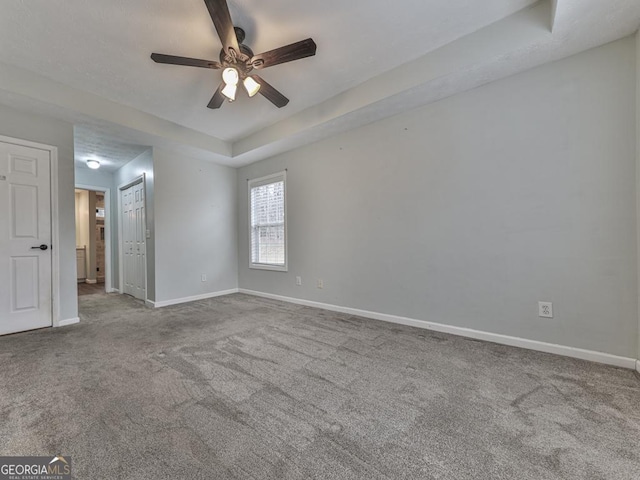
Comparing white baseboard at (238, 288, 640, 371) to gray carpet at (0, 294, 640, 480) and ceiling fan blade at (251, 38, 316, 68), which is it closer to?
gray carpet at (0, 294, 640, 480)

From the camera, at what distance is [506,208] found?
7.68 feet

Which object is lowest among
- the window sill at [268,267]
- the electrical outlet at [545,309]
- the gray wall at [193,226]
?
the electrical outlet at [545,309]

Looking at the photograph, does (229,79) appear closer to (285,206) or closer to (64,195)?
(285,206)

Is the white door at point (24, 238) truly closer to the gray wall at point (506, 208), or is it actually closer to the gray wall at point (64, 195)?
the gray wall at point (64, 195)

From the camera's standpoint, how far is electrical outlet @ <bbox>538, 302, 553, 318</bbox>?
215 centimetres

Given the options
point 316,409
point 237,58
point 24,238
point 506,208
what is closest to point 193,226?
point 24,238

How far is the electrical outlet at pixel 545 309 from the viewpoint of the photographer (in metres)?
2.15

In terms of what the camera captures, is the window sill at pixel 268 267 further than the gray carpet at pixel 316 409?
Yes

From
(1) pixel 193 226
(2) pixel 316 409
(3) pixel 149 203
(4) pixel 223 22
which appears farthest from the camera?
(1) pixel 193 226

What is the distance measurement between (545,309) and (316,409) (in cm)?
207

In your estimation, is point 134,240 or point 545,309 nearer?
point 545,309

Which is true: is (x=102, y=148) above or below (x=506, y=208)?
above

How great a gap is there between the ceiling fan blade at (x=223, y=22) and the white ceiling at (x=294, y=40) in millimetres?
216

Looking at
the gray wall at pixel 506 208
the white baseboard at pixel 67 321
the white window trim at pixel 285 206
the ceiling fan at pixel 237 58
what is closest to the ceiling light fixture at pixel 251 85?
the ceiling fan at pixel 237 58
